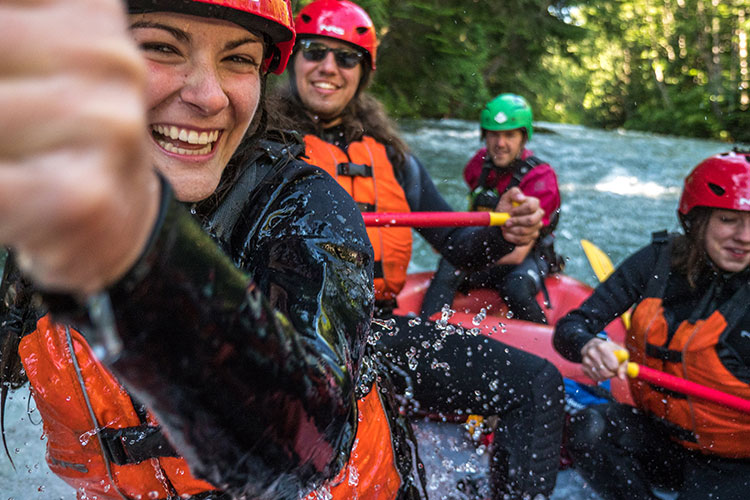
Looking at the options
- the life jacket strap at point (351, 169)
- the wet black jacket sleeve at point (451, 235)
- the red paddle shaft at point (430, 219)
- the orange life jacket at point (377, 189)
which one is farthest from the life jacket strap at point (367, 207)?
the red paddle shaft at point (430, 219)

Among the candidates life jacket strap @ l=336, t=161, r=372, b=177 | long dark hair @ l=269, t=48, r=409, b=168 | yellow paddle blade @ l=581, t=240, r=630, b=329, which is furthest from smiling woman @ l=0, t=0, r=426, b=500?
yellow paddle blade @ l=581, t=240, r=630, b=329

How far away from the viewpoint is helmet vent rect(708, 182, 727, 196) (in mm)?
2842

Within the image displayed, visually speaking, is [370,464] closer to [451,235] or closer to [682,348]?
[451,235]

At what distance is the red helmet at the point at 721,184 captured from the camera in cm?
280

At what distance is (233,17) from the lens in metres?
1.16

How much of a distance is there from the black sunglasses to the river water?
2438 mm

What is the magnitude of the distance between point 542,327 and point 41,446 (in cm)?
284

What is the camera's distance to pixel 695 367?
2.73 m

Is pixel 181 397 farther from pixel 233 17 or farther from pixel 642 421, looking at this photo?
pixel 642 421

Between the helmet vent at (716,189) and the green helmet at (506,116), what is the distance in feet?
8.32

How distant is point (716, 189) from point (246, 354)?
9.28ft

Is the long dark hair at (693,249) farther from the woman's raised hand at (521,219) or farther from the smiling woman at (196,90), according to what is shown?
the smiling woman at (196,90)

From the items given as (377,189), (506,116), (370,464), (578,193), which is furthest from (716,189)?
(578,193)

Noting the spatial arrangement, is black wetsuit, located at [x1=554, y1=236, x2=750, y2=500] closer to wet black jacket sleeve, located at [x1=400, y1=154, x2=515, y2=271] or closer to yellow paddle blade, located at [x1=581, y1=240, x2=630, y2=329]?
wet black jacket sleeve, located at [x1=400, y1=154, x2=515, y2=271]
